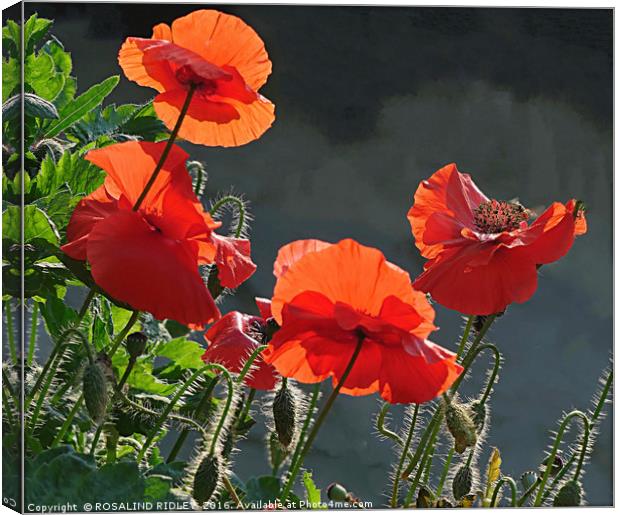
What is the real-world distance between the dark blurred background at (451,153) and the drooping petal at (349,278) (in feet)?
1.84

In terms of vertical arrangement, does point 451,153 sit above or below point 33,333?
Answer: above

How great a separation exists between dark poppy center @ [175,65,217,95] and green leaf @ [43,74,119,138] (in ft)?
0.88

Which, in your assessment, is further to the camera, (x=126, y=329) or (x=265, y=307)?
(x=265, y=307)

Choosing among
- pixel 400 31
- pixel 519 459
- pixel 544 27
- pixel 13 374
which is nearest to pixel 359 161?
pixel 400 31

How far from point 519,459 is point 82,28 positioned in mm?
809

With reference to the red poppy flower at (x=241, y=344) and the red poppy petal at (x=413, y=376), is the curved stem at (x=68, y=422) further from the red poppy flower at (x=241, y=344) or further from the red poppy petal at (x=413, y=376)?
the red poppy petal at (x=413, y=376)

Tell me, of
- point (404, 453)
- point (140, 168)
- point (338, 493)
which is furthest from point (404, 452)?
point (140, 168)

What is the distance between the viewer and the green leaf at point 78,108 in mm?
1424

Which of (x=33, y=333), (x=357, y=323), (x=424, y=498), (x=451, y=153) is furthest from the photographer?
(x=451, y=153)

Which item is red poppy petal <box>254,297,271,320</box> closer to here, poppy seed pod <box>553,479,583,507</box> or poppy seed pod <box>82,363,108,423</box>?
poppy seed pod <box>82,363,108,423</box>

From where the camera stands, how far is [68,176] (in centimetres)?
133

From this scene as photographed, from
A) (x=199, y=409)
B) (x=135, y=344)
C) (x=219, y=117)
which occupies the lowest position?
(x=199, y=409)

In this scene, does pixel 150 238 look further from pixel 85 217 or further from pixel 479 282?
pixel 479 282

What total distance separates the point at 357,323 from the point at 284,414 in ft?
0.64
